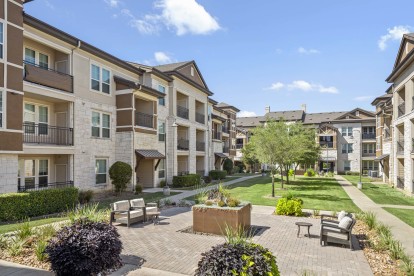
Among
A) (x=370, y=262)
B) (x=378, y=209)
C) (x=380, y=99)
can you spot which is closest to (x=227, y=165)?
(x=380, y=99)

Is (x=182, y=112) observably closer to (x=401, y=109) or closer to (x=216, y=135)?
(x=216, y=135)

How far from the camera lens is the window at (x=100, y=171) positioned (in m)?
20.4

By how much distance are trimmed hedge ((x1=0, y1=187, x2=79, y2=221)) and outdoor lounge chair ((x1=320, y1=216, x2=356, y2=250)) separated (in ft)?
38.0

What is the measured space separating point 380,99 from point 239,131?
29.2 metres

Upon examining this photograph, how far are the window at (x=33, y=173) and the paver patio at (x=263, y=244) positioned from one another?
29.3 feet

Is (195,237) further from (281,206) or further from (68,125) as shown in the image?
(68,125)

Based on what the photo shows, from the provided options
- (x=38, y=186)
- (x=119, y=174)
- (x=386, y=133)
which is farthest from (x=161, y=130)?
(x=386, y=133)

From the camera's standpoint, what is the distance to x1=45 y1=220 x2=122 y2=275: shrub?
19.9ft

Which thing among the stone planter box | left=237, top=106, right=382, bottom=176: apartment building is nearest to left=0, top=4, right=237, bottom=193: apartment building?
the stone planter box

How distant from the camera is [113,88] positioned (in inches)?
872

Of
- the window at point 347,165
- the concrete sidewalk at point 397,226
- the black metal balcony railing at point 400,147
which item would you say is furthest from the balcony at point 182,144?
the window at point 347,165

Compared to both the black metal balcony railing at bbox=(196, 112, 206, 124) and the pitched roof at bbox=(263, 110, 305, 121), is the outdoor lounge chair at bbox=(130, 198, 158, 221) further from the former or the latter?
the pitched roof at bbox=(263, 110, 305, 121)

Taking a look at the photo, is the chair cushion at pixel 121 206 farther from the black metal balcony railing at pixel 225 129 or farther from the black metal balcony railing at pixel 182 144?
the black metal balcony railing at pixel 225 129

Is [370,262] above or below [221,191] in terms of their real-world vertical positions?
below
